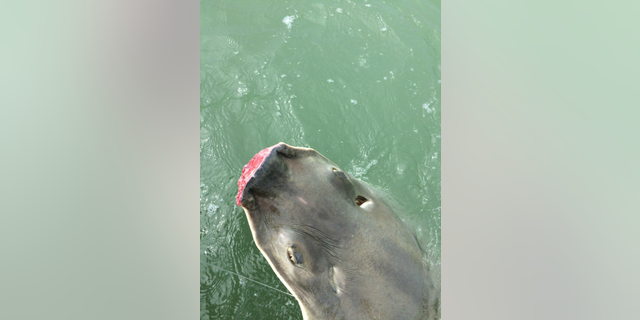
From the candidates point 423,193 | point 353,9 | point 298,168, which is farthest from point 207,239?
point 353,9

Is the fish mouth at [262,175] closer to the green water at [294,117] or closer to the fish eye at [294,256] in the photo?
the fish eye at [294,256]

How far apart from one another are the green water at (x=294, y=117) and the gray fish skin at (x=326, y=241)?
0.86 metres

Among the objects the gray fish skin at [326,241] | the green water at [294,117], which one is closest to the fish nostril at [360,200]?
the gray fish skin at [326,241]

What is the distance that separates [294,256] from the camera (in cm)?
263

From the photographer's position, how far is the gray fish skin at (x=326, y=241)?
8.62ft

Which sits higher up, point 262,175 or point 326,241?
point 262,175

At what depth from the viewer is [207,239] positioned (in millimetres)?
3939

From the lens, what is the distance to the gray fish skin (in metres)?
2.63

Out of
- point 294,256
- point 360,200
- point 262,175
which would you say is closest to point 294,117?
point 360,200

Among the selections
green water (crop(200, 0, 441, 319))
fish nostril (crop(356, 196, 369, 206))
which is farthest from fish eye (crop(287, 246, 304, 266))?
green water (crop(200, 0, 441, 319))

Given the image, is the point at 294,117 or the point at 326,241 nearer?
the point at 326,241

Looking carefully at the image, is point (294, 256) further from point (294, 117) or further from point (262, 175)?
point (294, 117)

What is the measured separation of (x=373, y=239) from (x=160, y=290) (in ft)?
5.90

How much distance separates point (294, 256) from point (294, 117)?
1.64m
